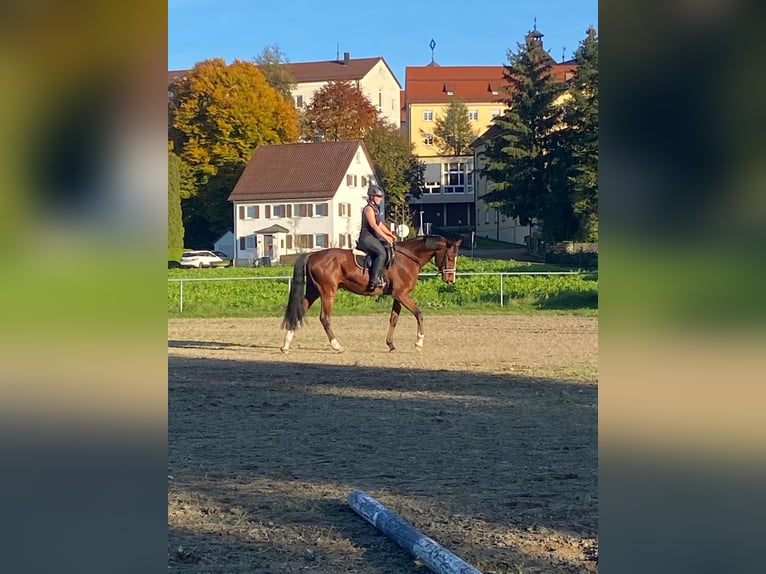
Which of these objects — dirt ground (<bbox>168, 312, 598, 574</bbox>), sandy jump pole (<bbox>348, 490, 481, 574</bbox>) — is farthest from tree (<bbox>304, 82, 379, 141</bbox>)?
sandy jump pole (<bbox>348, 490, 481, 574</bbox>)

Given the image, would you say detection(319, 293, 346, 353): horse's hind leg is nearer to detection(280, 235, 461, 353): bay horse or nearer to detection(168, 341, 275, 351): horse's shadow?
detection(280, 235, 461, 353): bay horse

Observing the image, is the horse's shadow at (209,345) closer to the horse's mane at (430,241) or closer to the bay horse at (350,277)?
the bay horse at (350,277)

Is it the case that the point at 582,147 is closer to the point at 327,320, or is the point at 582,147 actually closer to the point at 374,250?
the point at 374,250

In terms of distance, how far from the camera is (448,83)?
91.8 m

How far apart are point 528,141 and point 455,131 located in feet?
89.0

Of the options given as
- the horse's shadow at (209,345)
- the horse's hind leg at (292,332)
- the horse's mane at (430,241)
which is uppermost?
the horse's mane at (430,241)

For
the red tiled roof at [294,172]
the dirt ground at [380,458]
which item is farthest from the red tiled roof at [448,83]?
the dirt ground at [380,458]

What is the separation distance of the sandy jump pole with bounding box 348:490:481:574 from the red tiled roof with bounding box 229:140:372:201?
4738cm

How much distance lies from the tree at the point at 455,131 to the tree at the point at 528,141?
24.3 metres

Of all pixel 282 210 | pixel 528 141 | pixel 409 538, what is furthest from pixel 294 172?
pixel 409 538

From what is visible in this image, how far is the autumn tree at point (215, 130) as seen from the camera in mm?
52094

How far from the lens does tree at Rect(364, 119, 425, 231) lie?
182 ft
